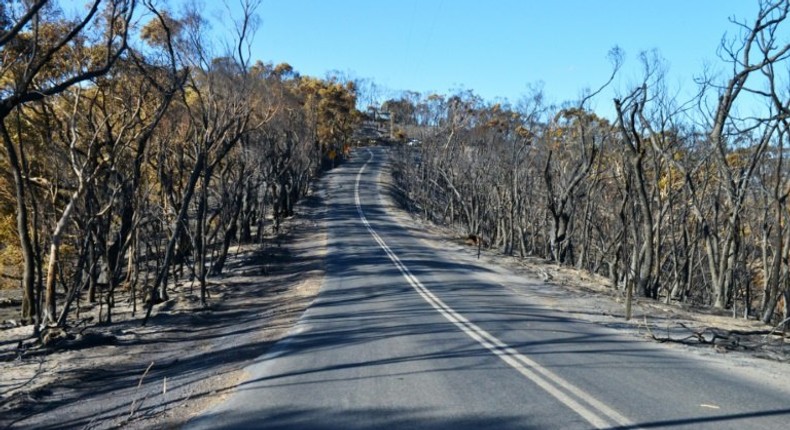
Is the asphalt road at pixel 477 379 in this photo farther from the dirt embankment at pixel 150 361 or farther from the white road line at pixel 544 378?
the dirt embankment at pixel 150 361

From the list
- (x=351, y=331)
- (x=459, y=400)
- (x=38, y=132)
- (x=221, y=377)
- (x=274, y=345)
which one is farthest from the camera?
(x=38, y=132)

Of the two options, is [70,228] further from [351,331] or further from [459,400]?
[459,400]

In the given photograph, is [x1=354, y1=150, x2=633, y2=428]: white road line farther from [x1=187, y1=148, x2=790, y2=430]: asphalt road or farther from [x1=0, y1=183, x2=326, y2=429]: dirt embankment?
[x1=0, y1=183, x2=326, y2=429]: dirt embankment

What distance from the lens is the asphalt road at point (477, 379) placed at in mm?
6738

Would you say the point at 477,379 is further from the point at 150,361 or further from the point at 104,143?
the point at 104,143

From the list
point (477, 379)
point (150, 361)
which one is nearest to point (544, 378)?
point (477, 379)

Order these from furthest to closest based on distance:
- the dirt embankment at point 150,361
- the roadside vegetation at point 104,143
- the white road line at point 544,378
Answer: the roadside vegetation at point 104,143
the dirt embankment at point 150,361
the white road line at point 544,378

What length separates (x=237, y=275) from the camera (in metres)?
27.4

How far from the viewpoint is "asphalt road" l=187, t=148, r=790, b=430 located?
674 centimetres

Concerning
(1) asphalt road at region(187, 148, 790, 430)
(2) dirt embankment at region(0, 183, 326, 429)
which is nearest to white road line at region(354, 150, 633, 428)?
(1) asphalt road at region(187, 148, 790, 430)

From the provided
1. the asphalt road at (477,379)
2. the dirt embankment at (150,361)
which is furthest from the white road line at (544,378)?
the dirt embankment at (150,361)

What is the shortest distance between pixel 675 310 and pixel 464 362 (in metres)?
9.77

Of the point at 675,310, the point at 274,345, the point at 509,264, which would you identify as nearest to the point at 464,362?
the point at 274,345

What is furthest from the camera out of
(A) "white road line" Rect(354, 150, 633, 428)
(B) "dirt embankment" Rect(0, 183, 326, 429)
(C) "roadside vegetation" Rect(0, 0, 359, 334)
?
(C) "roadside vegetation" Rect(0, 0, 359, 334)
